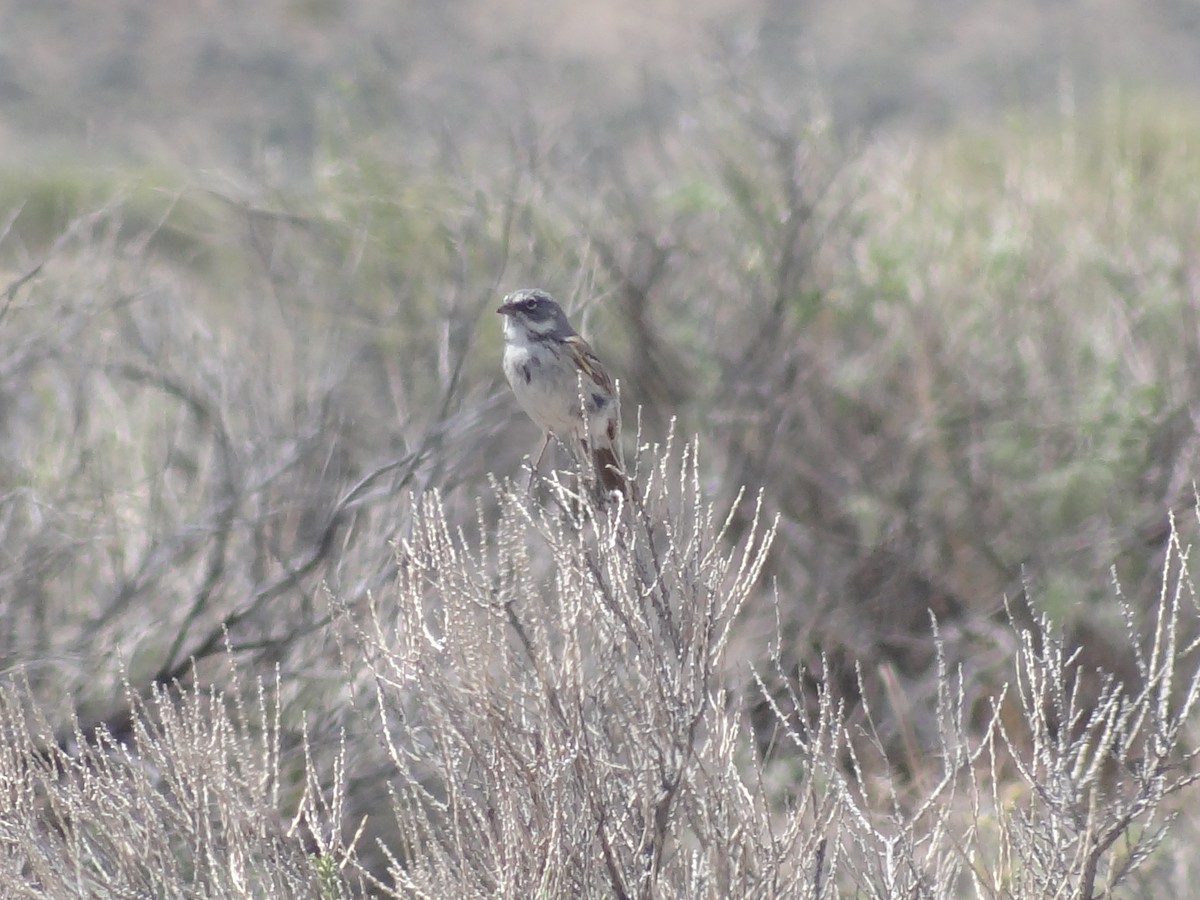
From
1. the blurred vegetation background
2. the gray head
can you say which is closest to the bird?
the gray head

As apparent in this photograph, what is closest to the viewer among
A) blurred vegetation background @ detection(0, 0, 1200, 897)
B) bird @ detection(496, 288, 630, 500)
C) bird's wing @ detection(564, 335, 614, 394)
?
bird @ detection(496, 288, 630, 500)

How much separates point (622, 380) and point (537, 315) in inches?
93.7

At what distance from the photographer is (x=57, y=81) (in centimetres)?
3312

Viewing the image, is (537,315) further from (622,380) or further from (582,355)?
(622,380)

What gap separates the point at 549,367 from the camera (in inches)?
240

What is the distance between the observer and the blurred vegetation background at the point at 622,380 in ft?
22.0

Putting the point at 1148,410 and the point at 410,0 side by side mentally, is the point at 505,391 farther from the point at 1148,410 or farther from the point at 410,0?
the point at 410,0

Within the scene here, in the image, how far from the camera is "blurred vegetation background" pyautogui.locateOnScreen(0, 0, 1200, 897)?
22.0ft

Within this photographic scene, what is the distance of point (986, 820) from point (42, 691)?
148 inches

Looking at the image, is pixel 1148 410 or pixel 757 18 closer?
pixel 1148 410

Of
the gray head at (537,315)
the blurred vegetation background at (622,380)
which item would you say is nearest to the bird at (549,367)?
the gray head at (537,315)

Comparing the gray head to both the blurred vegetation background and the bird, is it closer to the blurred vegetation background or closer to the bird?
the bird

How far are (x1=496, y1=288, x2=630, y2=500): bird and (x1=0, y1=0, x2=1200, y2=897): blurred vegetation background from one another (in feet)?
0.80

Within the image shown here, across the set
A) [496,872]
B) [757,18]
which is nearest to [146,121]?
[757,18]
